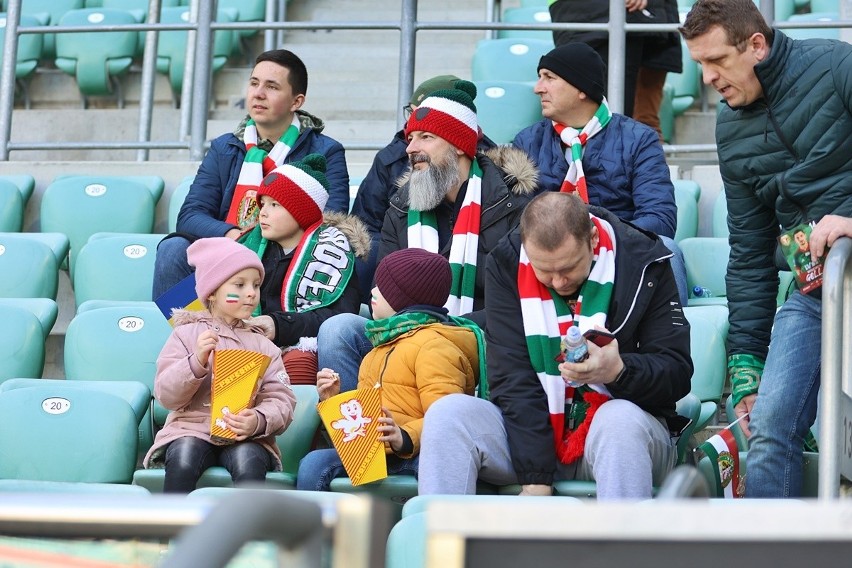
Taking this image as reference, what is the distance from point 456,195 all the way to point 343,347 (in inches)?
28.7

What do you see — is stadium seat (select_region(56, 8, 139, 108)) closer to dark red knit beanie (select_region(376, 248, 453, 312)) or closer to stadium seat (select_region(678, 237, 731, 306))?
stadium seat (select_region(678, 237, 731, 306))

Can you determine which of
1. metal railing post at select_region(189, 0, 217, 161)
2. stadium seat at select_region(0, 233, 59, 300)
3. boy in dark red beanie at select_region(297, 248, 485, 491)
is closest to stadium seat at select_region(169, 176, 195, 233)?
metal railing post at select_region(189, 0, 217, 161)

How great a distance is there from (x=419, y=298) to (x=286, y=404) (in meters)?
0.45

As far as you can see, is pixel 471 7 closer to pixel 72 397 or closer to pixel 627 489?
pixel 72 397

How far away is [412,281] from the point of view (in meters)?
3.64

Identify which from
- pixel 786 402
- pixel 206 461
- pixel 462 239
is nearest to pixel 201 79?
pixel 462 239

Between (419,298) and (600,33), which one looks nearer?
(419,298)

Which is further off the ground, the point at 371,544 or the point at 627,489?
the point at 371,544

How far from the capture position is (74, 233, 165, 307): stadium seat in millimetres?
4695

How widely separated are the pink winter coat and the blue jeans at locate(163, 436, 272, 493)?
0.03 metres

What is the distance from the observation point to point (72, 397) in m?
3.67

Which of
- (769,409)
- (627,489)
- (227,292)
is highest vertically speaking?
(227,292)

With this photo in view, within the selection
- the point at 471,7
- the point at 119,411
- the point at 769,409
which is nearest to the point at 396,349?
the point at 119,411

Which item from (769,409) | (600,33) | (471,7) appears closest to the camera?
(769,409)
